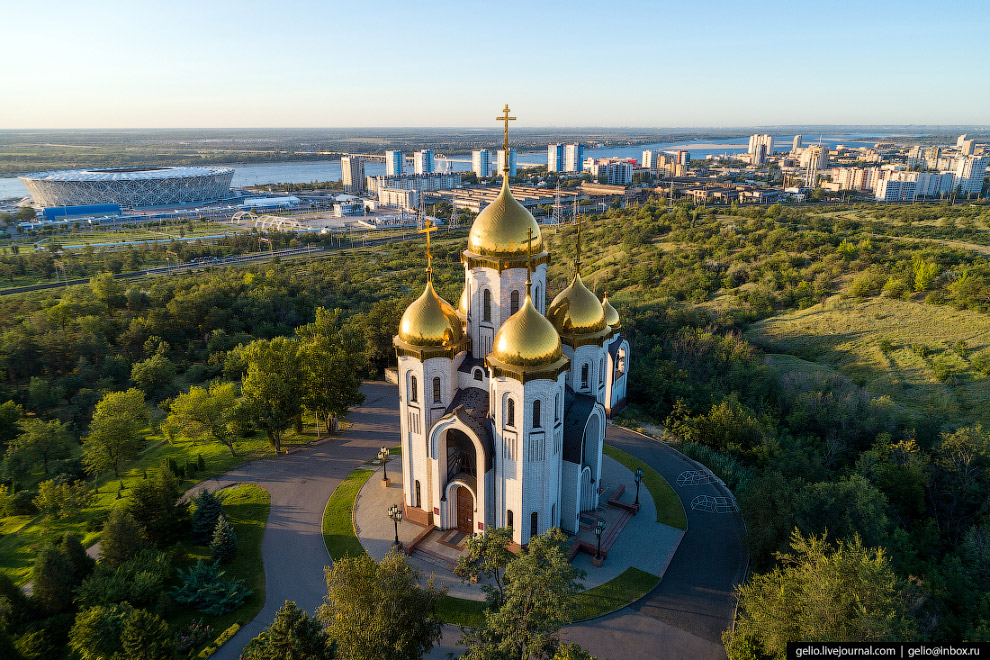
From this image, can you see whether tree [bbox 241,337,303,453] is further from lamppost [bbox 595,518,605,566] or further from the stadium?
the stadium

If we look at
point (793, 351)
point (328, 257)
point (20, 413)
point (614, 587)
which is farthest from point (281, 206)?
point (614, 587)

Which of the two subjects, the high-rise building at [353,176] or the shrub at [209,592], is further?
the high-rise building at [353,176]

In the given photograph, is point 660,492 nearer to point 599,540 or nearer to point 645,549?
point 645,549

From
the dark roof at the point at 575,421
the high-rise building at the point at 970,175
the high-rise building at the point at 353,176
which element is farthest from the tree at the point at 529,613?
the high-rise building at the point at 353,176

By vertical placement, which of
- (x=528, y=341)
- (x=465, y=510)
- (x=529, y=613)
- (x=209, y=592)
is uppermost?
(x=528, y=341)

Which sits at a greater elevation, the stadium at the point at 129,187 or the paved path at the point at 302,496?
the stadium at the point at 129,187

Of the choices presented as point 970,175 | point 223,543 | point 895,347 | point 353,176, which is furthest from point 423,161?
point 223,543

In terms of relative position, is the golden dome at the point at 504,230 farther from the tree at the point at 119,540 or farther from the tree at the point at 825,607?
the tree at the point at 119,540
